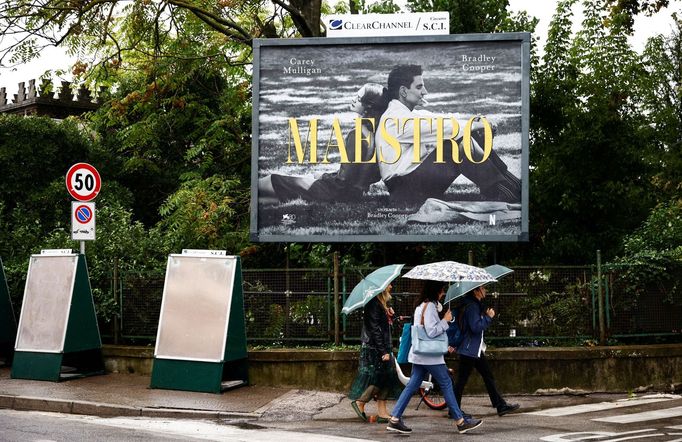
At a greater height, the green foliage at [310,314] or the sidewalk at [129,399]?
the green foliage at [310,314]

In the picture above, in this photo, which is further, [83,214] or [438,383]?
[83,214]

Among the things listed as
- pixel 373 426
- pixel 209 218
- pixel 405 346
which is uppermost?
pixel 209 218

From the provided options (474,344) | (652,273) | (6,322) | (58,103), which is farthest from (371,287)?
(58,103)

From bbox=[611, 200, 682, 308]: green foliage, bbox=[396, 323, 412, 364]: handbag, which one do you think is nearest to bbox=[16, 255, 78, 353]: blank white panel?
bbox=[396, 323, 412, 364]: handbag

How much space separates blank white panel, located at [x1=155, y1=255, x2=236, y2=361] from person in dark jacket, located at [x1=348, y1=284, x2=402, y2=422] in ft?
8.16

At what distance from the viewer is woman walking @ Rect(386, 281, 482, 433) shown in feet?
35.7

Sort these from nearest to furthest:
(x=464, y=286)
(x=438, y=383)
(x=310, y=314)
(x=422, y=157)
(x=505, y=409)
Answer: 1. (x=438, y=383)
2. (x=464, y=286)
3. (x=505, y=409)
4. (x=310, y=314)
5. (x=422, y=157)

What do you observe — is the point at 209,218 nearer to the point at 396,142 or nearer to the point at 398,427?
the point at 396,142

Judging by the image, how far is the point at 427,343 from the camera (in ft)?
35.9

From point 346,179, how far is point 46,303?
497 centimetres

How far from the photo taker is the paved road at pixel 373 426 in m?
10.4

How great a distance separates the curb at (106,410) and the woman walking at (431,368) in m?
2.10

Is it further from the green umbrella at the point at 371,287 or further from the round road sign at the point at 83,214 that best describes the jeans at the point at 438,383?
the round road sign at the point at 83,214

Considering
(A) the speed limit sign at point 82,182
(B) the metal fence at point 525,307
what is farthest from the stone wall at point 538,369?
(A) the speed limit sign at point 82,182
